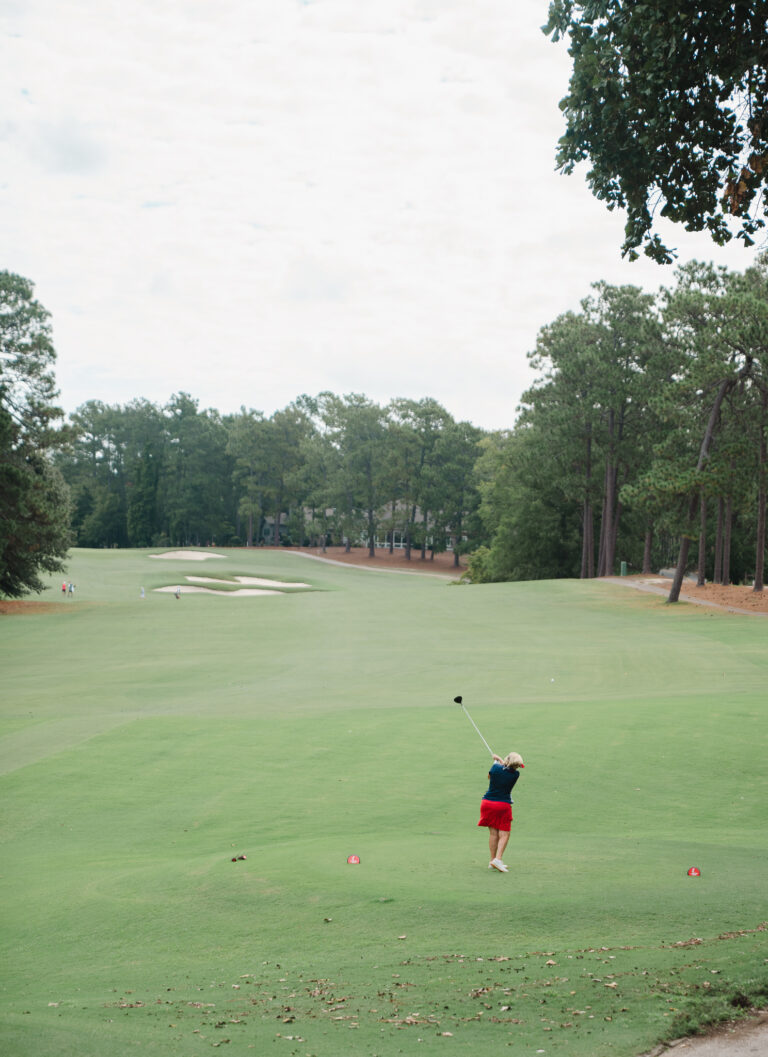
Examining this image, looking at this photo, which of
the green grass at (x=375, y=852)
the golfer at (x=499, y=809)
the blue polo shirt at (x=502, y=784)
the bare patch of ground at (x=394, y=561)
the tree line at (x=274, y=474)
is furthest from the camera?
the tree line at (x=274, y=474)

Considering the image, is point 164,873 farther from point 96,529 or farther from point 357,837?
point 96,529

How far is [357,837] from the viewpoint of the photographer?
11938mm

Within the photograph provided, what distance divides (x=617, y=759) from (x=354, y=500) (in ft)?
308

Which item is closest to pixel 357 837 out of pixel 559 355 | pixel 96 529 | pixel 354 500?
pixel 559 355

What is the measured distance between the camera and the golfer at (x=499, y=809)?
9.95 m

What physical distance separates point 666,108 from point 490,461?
79984 millimetres

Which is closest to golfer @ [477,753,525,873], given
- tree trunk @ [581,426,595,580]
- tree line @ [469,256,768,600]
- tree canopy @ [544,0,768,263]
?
tree canopy @ [544,0,768,263]

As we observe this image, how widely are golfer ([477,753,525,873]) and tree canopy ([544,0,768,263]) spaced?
7.19m

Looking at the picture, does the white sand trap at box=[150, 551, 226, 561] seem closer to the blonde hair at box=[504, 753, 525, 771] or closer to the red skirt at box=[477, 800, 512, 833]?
the blonde hair at box=[504, 753, 525, 771]

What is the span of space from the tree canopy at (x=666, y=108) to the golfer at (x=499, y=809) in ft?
23.6

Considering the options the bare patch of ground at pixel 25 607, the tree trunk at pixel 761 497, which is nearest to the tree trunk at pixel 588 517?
the tree trunk at pixel 761 497

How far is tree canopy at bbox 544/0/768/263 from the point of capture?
1059cm

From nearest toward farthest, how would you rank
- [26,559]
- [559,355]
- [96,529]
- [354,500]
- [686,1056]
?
1. [686,1056]
2. [26,559]
3. [559,355]
4. [354,500]
5. [96,529]

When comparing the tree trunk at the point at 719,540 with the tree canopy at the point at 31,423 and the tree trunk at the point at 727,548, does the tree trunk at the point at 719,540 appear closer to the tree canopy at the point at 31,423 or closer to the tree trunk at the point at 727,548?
the tree trunk at the point at 727,548
